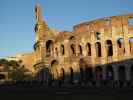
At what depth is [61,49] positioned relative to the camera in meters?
43.8

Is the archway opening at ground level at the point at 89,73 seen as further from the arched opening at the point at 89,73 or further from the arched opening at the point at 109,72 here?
the arched opening at the point at 109,72

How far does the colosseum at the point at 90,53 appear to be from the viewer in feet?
126

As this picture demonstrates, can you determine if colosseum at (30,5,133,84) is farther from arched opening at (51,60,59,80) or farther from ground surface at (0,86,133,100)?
ground surface at (0,86,133,100)

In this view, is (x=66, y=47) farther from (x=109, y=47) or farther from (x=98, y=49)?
(x=109, y=47)

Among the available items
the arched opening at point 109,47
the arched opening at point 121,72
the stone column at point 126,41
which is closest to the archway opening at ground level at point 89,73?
the arched opening at point 109,47

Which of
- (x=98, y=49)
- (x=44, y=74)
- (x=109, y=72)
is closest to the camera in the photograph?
(x=109, y=72)

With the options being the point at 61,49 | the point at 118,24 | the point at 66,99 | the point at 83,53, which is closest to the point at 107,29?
the point at 118,24

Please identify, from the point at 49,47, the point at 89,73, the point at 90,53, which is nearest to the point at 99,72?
the point at 89,73

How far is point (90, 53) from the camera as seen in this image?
42.3 m

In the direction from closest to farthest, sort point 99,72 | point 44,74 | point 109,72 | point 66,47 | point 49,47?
1. point 109,72
2. point 99,72
3. point 66,47
4. point 44,74
5. point 49,47

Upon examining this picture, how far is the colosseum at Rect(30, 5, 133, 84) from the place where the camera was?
3853 cm

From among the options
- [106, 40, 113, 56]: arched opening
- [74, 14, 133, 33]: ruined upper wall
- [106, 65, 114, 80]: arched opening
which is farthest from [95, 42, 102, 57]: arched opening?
[106, 65, 114, 80]: arched opening

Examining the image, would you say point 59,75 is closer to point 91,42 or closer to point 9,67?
point 91,42

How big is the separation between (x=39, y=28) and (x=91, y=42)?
937cm
